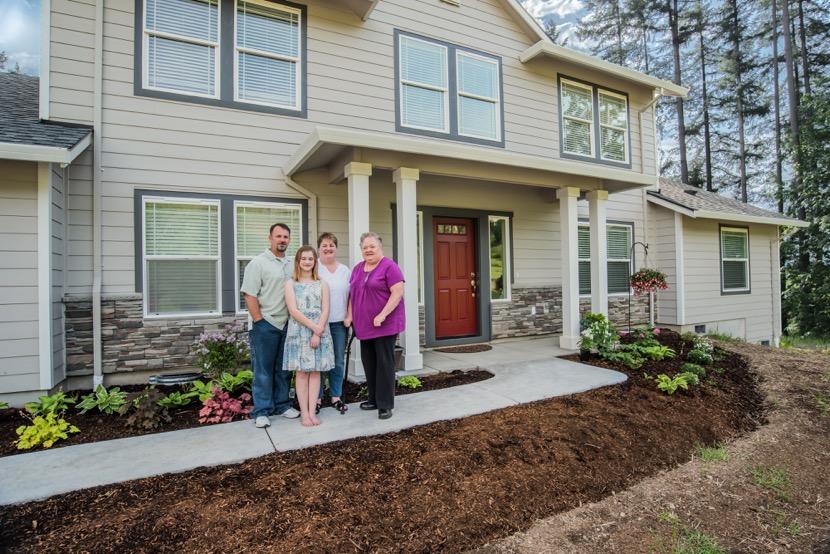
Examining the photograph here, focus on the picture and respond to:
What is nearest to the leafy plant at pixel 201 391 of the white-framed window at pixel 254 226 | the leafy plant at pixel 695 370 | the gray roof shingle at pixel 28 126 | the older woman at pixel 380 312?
the white-framed window at pixel 254 226

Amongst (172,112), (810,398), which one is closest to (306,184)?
(172,112)

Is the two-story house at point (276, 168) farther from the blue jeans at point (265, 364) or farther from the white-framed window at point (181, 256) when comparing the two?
the blue jeans at point (265, 364)

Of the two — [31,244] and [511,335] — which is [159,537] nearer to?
[31,244]

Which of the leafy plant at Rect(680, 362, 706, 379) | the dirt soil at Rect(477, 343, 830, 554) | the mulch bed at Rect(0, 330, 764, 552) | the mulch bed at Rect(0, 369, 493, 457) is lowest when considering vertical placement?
the dirt soil at Rect(477, 343, 830, 554)

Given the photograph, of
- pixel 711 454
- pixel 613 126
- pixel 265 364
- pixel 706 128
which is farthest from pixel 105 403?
pixel 706 128

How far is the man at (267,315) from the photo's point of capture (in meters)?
3.44

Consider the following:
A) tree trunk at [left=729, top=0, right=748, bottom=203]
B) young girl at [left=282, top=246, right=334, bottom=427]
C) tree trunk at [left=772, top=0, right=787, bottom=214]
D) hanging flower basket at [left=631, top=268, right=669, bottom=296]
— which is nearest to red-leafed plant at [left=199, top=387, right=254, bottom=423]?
young girl at [left=282, top=246, right=334, bottom=427]

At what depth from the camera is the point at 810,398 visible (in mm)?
4621

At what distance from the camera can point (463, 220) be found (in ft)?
23.0

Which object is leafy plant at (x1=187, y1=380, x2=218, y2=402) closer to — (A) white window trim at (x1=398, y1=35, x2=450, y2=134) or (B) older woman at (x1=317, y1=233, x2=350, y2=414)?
(B) older woman at (x1=317, y1=233, x2=350, y2=414)

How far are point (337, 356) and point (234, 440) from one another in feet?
3.43

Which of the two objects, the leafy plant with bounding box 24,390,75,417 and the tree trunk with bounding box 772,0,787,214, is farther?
the tree trunk with bounding box 772,0,787,214

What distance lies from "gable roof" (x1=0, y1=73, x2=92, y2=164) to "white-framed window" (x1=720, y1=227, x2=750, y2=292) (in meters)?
11.5

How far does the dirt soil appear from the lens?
7.24 ft
